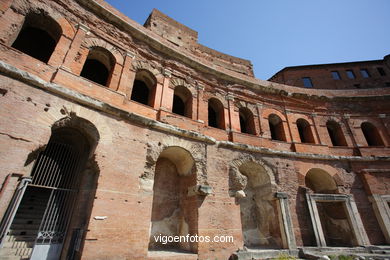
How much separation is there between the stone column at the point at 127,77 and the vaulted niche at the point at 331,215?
957cm

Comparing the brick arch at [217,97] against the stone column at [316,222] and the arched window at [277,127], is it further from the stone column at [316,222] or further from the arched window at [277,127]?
the stone column at [316,222]

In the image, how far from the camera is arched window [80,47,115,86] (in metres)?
7.82

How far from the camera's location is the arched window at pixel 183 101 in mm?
9406

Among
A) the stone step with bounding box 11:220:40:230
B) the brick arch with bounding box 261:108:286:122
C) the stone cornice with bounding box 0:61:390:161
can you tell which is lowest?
the stone step with bounding box 11:220:40:230

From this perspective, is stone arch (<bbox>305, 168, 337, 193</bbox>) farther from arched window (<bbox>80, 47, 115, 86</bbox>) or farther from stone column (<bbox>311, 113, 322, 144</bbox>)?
arched window (<bbox>80, 47, 115, 86</bbox>)

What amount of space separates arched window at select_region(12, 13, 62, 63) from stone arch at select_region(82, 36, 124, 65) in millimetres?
851

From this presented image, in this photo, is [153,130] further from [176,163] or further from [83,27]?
[83,27]

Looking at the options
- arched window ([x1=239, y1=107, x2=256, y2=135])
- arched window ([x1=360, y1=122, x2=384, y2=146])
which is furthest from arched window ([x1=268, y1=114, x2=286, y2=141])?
arched window ([x1=360, y1=122, x2=384, y2=146])

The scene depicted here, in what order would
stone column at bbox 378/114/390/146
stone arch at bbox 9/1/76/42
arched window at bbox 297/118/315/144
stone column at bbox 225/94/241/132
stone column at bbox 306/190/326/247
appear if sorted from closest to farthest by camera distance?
stone arch at bbox 9/1/76/42
stone column at bbox 306/190/326/247
stone column at bbox 225/94/241/132
arched window at bbox 297/118/315/144
stone column at bbox 378/114/390/146

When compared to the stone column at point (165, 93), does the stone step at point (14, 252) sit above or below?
below

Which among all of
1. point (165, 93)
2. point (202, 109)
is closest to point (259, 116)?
point (202, 109)

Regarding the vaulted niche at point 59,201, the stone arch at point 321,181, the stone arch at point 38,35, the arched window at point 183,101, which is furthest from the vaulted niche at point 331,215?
the stone arch at point 38,35

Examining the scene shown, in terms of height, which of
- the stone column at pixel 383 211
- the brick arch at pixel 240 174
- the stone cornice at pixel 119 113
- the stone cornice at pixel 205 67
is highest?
the stone cornice at pixel 205 67

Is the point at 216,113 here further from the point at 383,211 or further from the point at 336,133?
the point at 383,211
